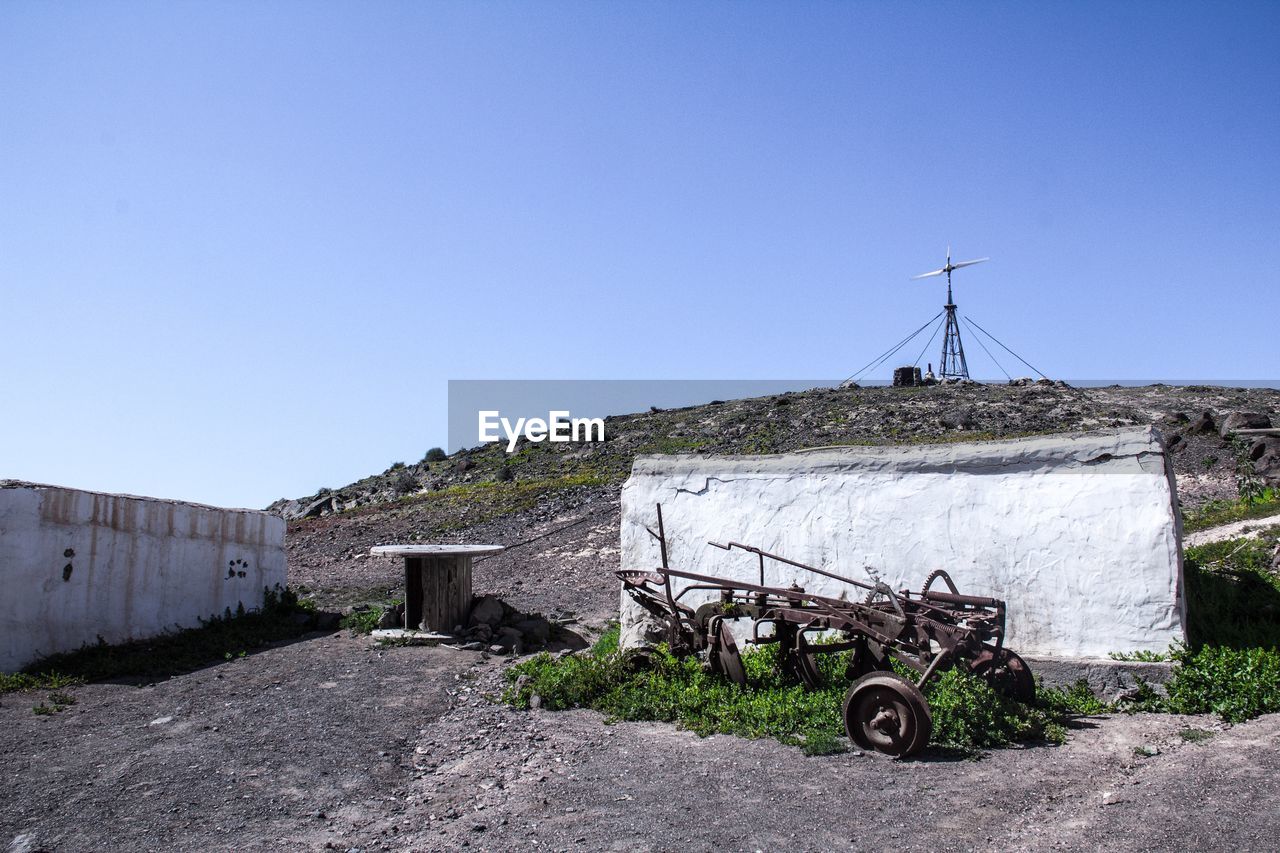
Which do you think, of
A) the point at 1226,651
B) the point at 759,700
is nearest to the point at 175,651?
the point at 759,700

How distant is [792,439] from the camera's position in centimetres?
3241

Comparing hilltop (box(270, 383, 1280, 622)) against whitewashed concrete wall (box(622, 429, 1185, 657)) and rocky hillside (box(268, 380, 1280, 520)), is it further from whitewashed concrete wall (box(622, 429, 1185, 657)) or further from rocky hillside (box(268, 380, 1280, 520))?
whitewashed concrete wall (box(622, 429, 1185, 657))

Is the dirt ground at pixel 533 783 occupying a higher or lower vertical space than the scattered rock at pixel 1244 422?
lower

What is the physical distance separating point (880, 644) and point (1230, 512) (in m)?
12.3

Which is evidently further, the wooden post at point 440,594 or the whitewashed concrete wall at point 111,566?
the wooden post at point 440,594

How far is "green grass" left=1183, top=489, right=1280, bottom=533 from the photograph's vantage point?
15016 mm

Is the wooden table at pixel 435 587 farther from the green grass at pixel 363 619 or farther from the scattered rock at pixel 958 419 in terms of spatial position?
the scattered rock at pixel 958 419

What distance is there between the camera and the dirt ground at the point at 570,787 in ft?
16.7

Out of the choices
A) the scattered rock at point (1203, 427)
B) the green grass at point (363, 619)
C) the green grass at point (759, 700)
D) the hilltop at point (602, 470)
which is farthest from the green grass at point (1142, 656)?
the scattered rock at point (1203, 427)

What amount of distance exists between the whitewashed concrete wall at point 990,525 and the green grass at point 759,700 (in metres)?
0.95

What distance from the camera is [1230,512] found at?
52.9ft

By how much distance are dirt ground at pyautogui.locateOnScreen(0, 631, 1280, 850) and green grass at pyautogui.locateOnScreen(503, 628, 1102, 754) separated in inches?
8.6

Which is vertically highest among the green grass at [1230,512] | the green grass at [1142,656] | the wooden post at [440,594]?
the green grass at [1230,512]

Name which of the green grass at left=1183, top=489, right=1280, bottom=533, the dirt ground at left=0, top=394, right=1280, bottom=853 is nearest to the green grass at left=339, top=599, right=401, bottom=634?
the dirt ground at left=0, top=394, right=1280, bottom=853
